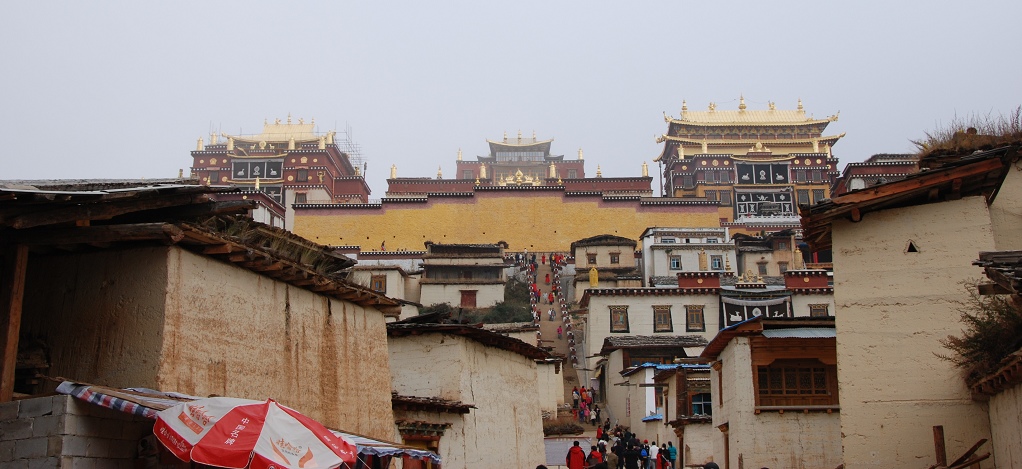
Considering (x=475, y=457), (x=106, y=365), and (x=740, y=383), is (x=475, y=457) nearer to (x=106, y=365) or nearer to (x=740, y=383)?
(x=740, y=383)

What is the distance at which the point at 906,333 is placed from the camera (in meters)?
12.6

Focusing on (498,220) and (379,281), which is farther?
(498,220)

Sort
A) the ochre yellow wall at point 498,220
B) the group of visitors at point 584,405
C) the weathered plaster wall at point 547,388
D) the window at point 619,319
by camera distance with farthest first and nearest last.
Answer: the ochre yellow wall at point 498,220 → the window at point 619,319 → the group of visitors at point 584,405 → the weathered plaster wall at point 547,388

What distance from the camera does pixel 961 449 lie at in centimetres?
1195

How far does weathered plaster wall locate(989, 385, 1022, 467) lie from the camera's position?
33.0 feet

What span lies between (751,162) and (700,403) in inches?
1863

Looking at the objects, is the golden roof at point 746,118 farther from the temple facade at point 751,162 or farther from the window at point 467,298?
the window at point 467,298

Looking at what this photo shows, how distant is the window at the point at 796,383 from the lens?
1802cm

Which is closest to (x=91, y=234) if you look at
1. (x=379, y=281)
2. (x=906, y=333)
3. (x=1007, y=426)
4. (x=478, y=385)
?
(x=1007, y=426)

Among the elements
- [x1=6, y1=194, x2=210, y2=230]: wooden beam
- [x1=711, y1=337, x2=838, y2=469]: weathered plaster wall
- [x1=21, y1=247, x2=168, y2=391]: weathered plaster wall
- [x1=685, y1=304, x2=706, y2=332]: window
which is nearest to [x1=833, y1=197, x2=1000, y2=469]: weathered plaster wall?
[x1=711, y1=337, x2=838, y2=469]: weathered plaster wall

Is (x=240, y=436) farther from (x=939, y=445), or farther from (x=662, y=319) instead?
(x=662, y=319)

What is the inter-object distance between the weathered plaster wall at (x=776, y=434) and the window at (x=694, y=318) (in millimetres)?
22339

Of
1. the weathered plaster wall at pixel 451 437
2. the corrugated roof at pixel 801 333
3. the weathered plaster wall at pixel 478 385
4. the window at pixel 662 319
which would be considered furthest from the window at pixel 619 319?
the weathered plaster wall at pixel 451 437

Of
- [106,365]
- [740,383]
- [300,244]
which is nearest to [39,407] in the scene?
[106,365]
